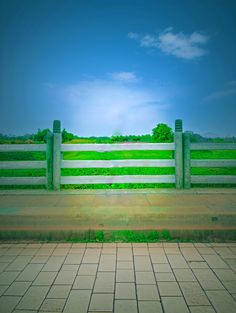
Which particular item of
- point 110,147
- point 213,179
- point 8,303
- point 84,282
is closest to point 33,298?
point 8,303

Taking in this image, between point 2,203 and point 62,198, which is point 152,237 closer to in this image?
point 62,198

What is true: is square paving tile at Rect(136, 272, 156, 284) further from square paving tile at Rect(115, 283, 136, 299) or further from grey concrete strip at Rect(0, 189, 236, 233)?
grey concrete strip at Rect(0, 189, 236, 233)

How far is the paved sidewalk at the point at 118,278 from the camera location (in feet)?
8.46

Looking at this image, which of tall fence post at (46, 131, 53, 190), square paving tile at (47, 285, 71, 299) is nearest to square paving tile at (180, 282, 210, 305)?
square paving tile at (47, 285, 71, 299)

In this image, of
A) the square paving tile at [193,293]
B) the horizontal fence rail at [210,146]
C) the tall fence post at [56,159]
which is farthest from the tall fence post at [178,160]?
the square paving tile at [193,293]

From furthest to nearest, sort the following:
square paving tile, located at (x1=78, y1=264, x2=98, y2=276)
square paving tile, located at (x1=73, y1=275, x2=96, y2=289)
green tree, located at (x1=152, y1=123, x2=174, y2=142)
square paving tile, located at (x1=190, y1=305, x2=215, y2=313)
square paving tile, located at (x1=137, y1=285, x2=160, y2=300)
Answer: green tree, located at (x1=152, y1=123, x2=174, y2=142) → square paving tile, located at (x1=78, y1=264, x2=98, y2=276) → square paving tile, located at (x1=73, y1=275, x2=96, y2=289) → square paving tile, located at (x1=137, y1=285, x2=160, y2=300) → square paving tile, located at (x1=190, y1=305, x2=215, y2=313)

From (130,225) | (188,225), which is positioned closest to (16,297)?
(130,225)

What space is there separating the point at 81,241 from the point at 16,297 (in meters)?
1.60

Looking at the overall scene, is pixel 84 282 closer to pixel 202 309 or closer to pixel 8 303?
pixel 8 303

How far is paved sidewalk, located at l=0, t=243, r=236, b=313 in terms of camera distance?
2578mm

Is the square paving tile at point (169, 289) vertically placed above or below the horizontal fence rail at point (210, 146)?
below

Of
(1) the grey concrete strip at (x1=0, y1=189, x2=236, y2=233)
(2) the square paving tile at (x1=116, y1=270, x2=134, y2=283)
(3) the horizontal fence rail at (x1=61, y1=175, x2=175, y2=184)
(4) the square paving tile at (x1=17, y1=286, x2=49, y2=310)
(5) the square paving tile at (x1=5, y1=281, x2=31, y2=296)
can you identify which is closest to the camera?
(4) the square paving tile at (x1=17, y1=286, x2=49, y2=310)

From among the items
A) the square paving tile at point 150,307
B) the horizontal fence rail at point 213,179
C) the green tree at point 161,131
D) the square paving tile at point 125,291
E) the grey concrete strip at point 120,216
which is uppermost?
the green tree at point 161,131

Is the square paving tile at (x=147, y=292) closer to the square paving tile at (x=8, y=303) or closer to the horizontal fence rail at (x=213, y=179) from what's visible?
the square paving tile at (x=8, y=303)
